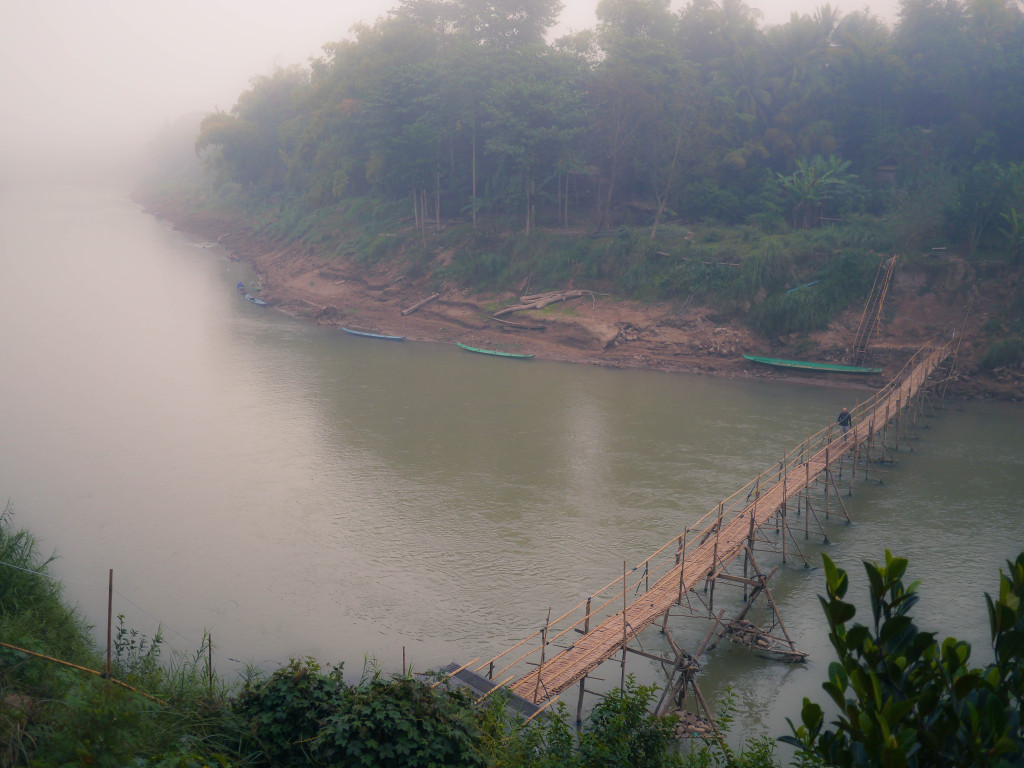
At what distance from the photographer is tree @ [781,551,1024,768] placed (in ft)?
12.4

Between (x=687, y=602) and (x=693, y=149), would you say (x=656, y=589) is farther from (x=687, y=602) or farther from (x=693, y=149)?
(x=693, y=149)

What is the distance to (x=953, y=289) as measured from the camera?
3008 centimetres

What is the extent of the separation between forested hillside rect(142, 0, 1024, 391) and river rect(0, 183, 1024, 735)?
6640mm

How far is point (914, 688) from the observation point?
4.00m

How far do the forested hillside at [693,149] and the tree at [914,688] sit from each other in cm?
2805

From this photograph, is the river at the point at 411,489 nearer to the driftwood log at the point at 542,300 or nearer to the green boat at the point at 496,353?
the green boat at the point at 496,353

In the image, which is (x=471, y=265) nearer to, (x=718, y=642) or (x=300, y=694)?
(x=718, y=642)

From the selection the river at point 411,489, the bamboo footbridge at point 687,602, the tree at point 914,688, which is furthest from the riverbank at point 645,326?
the tree at point 914,688

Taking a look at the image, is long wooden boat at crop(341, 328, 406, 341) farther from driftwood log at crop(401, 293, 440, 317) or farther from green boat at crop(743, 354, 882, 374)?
green boat at crop(743, 354, 882, 374)

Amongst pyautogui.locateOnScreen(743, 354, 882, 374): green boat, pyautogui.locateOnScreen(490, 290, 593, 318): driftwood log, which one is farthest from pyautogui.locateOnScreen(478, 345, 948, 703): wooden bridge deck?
pyautogui.locateOnScreen(490, 290, 593, 318): driftwood log

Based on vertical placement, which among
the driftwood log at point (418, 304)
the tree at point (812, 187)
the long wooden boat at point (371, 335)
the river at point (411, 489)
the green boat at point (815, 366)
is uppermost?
the tree at point (812, 187)

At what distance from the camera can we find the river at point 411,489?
1359 cm

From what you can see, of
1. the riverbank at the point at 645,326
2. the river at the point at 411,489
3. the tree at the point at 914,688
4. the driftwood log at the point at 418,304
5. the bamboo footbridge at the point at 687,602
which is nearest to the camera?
the tree at the point at 914,688

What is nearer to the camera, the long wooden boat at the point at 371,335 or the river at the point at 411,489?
the river at the point at 411,489
